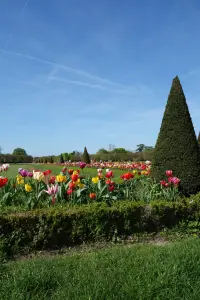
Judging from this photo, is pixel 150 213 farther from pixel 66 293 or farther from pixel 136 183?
pixel 66 293

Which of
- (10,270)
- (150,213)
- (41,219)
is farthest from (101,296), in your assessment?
(150,213)

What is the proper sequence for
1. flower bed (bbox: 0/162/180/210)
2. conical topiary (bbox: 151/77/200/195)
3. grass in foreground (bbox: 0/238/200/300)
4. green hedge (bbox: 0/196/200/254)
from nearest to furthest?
grass in foreground (bbox: 0/238/200/300)
green hedge (bbox: 0/196/200/254)
flower bed (bbox: 0/162/180/210)
conical topiary (bbox: 151/77/200/195)

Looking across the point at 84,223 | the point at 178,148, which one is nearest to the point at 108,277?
the point at 84,223

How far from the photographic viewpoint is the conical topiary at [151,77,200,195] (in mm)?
8109

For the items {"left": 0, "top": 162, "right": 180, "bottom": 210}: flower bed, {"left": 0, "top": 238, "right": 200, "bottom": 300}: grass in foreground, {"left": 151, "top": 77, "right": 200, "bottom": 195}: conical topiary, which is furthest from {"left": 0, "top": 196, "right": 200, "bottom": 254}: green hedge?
{"left": 151, "top": 77, "right": 200, "bottom": 195}: conical topiary

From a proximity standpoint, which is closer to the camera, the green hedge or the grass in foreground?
the grass in foreground

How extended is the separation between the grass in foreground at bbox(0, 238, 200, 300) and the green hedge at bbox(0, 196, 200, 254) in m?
0.71

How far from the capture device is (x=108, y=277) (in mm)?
3686

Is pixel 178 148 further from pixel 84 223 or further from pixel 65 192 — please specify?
pixel 84 223

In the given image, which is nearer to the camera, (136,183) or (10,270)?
(10,270)

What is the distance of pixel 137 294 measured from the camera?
130 inches

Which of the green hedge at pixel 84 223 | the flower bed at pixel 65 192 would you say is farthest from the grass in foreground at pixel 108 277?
the flower bed at pixel 65 192

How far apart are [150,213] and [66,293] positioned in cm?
299

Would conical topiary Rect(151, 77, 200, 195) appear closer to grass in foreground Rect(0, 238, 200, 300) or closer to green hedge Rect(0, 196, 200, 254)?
green hedge Rect(0, 196, 200, 254)
